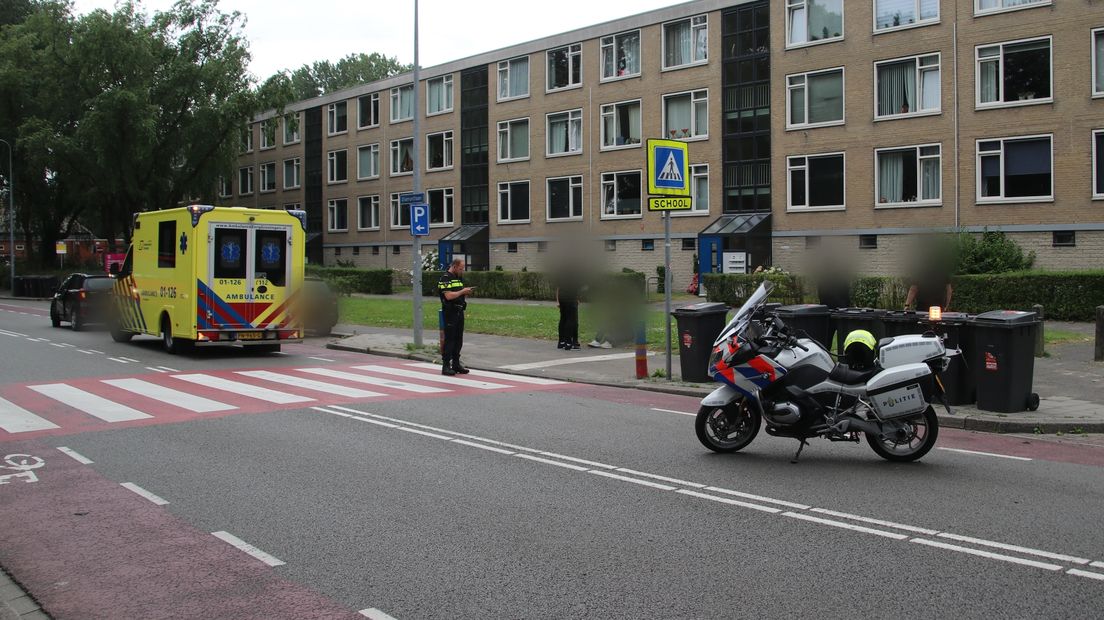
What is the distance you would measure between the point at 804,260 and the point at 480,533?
965 centimetres

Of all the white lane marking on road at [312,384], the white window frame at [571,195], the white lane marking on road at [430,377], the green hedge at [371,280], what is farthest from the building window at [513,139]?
the white lane marking on road at [312,384]

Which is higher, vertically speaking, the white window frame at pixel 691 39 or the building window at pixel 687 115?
the white window frame at pixel 691 39

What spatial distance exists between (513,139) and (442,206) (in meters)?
6.43

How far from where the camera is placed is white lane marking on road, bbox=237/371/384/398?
42.0 feet

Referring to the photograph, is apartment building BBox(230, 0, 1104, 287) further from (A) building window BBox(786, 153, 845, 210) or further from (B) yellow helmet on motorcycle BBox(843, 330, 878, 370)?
(B) yellow helmet on motorcycle BBox(843, 330, 878, 370)

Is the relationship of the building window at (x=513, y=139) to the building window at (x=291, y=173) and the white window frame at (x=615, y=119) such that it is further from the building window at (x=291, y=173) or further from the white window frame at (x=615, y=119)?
the building window at (x=291, y=173)

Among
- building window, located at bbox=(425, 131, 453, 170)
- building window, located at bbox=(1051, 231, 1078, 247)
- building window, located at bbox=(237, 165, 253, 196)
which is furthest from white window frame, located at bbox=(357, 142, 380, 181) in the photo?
building window, located at bbox=(1051, 231, 1078, 247)

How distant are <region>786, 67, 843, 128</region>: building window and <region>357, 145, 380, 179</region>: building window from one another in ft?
89.7

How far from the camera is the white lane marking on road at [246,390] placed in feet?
40.0

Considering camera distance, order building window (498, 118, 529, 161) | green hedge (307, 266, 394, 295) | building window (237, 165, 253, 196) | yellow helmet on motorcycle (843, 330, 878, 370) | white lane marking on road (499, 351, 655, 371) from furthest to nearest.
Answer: building window (237, 165, 253, 196) < building window (498, 118, 529, 161) < green hedge (307, 266, 394, 295) < white lane marking on road (499, 351, 655, 371) < yellow helmet on motorcycle (843, 330, 878, 370)

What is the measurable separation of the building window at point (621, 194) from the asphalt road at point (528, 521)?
2952cm

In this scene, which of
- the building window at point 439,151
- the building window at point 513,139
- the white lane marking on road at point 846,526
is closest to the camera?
the white lane marking on road at point 846,526

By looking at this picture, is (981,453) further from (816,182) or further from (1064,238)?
(816,182)

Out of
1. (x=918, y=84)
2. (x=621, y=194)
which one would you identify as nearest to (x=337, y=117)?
(x=621, y=194)
